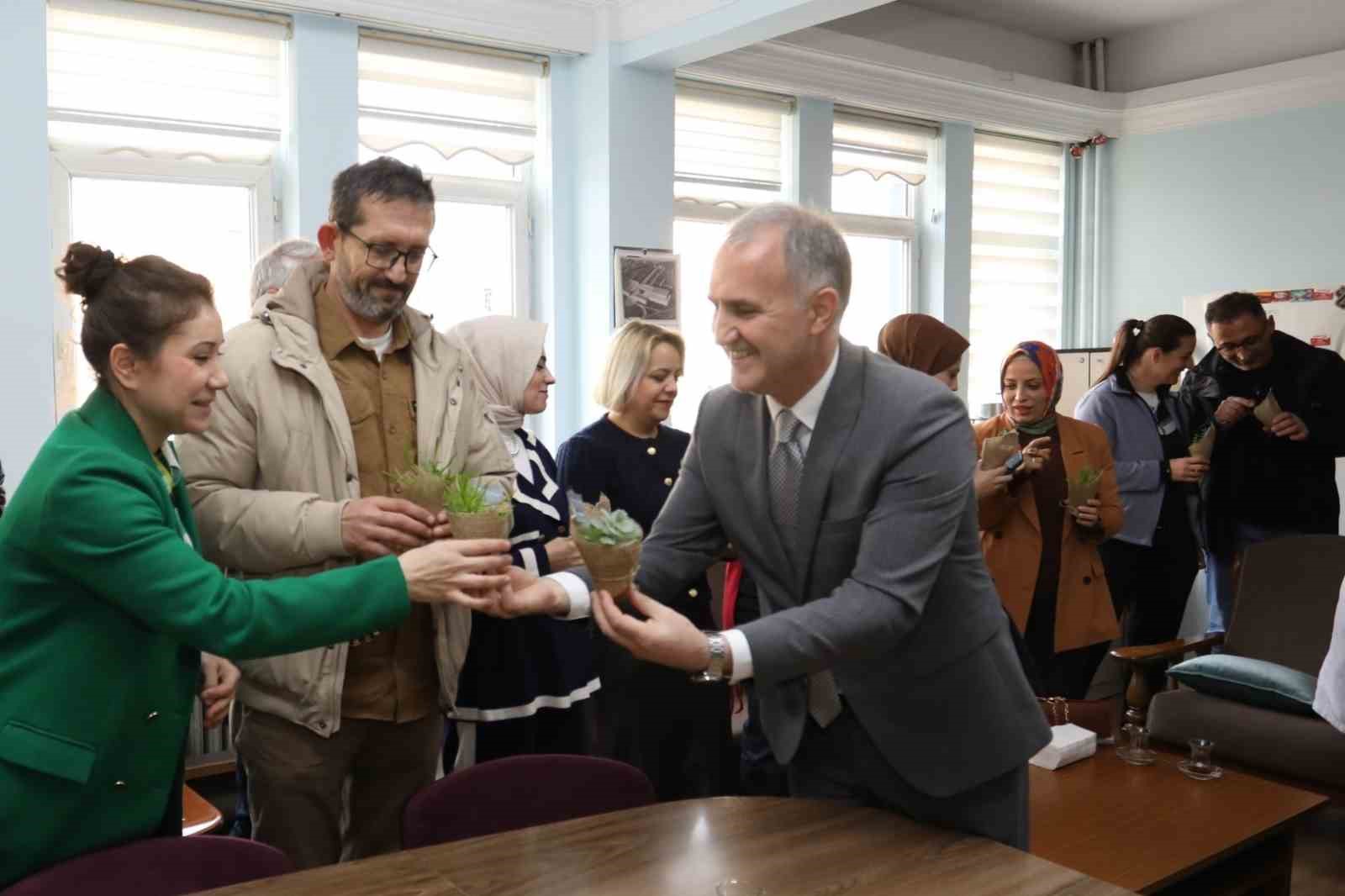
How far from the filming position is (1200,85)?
6883mm

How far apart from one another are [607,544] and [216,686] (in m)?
0.76

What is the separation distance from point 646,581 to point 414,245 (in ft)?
2.43

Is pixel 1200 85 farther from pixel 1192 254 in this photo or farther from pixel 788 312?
pixel 788 312

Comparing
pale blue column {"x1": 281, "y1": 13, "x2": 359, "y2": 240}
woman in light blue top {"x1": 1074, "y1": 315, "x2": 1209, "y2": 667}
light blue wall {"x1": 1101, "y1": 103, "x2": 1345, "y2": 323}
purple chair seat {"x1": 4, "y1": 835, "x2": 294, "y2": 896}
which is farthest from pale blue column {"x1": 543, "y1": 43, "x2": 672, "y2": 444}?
light blue wall {"x1": 1101, "y1": 103, "x2": 1345, "y2": 323}

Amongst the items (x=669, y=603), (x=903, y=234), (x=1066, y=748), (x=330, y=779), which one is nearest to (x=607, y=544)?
(x=330, y=779)

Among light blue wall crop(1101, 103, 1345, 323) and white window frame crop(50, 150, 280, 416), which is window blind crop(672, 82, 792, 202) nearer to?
white window frame crop(50, 150, 280, 416)

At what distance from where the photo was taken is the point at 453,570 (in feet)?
5.80

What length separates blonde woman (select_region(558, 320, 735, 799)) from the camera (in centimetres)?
313

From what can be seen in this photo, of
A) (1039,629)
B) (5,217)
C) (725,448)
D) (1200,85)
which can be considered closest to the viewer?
(725,448)

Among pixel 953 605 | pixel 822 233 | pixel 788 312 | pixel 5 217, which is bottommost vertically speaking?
pixel 953 605

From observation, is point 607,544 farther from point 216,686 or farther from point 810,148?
point 810,148

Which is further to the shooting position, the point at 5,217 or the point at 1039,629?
the point at 5,217

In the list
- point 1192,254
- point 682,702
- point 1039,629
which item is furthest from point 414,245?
point 1192,254

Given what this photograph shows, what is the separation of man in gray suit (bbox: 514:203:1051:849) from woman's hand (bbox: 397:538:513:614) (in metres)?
0.15
